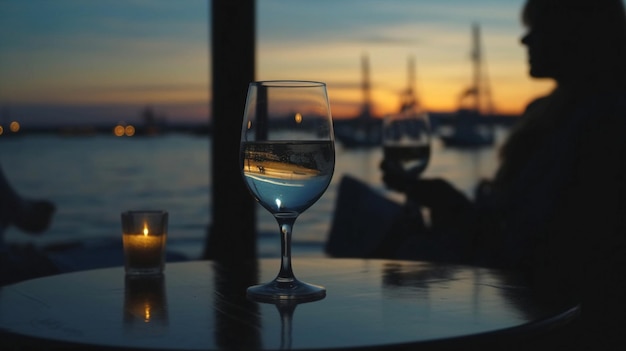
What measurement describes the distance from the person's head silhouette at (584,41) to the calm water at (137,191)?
30.1 inches

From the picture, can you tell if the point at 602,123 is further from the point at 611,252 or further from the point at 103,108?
the point at 103,108

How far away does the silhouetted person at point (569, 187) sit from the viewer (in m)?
1.96

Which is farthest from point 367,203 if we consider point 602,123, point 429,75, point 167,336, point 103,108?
point 429,75

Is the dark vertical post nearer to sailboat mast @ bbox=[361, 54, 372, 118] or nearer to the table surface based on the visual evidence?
the table surface

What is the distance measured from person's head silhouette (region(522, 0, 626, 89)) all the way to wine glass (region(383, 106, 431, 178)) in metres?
0.48

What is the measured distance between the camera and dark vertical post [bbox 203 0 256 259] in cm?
340

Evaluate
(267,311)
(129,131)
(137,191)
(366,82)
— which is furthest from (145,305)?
(129,131)

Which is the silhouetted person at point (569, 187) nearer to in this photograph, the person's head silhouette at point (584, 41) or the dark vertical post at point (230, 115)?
the person's head silhouette at point (584, 41)

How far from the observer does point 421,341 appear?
872 mm

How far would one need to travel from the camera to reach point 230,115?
11.3 ft

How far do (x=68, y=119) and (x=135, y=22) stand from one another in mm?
2224

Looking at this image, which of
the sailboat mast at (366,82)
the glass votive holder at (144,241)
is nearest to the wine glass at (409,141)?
the glass votive holder at (144,241)

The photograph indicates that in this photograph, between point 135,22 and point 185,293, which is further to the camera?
point 135,22

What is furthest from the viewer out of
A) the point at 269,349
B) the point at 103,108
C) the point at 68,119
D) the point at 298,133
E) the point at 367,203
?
the point at 103,108
